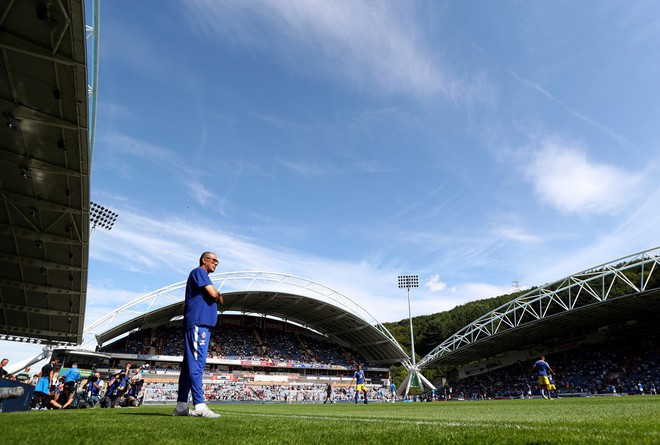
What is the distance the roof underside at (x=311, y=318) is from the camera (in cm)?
4497

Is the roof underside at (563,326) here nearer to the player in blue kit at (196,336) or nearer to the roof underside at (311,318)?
the roof underside at (311,318)

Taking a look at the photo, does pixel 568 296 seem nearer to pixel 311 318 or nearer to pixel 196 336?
pixel 311 318

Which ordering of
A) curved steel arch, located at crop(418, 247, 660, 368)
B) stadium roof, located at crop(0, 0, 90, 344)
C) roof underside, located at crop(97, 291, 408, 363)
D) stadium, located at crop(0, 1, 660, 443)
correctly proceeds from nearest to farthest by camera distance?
stadium, located at crop(0, 1, 660, 443)
stadium roof, located at crop(0, 0, 90, 344)
curved steel arch, located at crop(418, 247, 660, 368)
roof underside, located at crop(97, 291, 408, 363)

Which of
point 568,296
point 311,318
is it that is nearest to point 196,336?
point 311,318

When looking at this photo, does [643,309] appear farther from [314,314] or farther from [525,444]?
[525,444]

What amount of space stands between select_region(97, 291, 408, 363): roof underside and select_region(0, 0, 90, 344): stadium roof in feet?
72.1

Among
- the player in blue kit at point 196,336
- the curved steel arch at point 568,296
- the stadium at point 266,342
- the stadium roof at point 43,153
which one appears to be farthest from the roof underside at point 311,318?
the player in blue kit at point 196,336

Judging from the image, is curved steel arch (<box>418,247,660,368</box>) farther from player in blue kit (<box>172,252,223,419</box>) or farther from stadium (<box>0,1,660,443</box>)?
player in blue kit (<box>172,252,223,419</box>)

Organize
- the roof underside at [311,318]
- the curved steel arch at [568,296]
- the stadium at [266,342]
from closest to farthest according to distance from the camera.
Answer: the stadium at [266,342]
the curved steel arch at [568,296]
the roof underside at [311,318]

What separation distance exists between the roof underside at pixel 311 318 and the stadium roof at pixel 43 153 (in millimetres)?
21970

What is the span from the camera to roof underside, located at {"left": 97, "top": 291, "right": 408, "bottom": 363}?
Result: 45.0m

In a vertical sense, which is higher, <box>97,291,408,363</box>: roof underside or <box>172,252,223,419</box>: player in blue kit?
<box>97,291,408,363</box>: roof underside

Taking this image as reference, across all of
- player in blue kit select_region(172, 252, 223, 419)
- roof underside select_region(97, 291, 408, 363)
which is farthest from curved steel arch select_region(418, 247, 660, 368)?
player in blue kit select_region(172, 252, 223, 419)

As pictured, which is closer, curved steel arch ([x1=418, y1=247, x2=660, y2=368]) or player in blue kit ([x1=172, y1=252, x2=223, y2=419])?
player in blue kit ([x1=172, y1=252, x2=223, y2=419])
